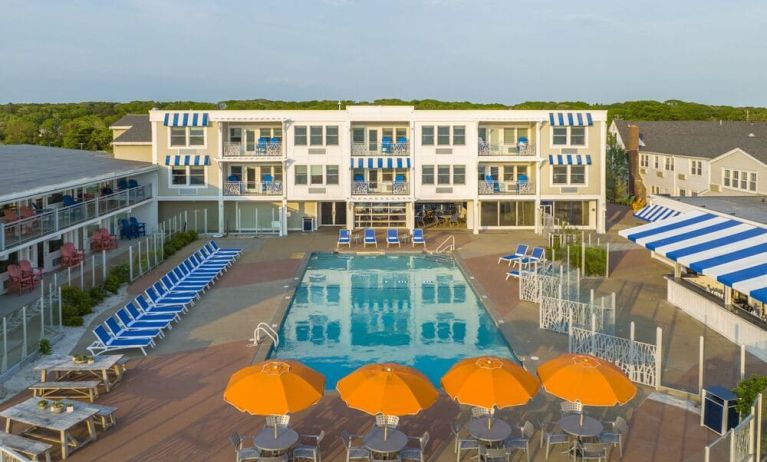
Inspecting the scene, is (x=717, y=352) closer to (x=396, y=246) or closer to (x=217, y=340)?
(x=217, y=340)

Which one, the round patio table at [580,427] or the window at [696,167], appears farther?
the window at [696,167]

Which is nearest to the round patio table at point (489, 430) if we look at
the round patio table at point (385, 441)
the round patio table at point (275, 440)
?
the round patio table at point (385, 441)

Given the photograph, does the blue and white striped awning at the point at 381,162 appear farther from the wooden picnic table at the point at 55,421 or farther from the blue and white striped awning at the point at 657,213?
the wooden picnic table at the point at 55,421

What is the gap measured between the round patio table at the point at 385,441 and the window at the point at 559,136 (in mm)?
30633

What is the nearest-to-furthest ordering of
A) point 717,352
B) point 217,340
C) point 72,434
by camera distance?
1. point 72,434
2. point 717,352
3. point 217,340

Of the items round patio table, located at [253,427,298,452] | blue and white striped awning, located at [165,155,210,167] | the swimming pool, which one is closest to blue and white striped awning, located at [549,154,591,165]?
the swimming pool

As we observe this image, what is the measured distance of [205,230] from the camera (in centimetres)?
3869

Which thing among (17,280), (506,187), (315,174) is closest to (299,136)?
(315,174)

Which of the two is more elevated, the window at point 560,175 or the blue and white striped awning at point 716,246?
the window at point 560,175

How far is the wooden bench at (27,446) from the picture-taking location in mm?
10664

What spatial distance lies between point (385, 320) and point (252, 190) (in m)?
19.8

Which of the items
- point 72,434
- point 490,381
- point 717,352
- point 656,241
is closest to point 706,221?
point 656,241

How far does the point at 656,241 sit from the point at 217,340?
13.1 metres

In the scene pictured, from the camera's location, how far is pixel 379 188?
39.3 m
